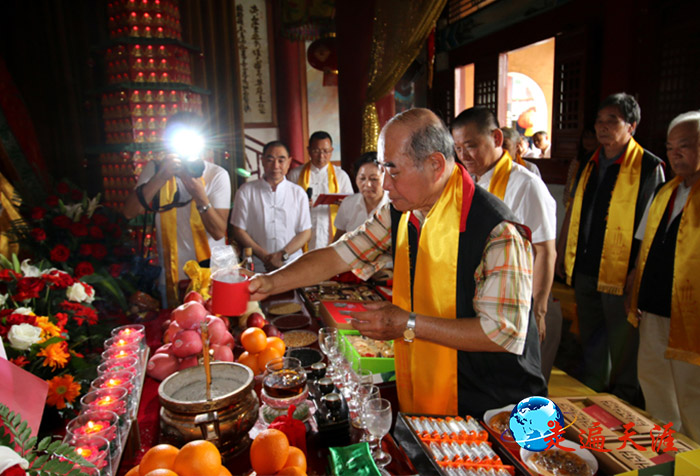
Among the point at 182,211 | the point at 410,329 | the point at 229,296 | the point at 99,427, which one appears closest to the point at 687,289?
the point at 410,329

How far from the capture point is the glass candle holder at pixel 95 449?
3.23ft

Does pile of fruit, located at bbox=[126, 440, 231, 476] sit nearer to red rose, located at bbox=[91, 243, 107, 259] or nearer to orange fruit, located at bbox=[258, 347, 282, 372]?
orange fruit, located at bbox=[258, 347, 282, 372]

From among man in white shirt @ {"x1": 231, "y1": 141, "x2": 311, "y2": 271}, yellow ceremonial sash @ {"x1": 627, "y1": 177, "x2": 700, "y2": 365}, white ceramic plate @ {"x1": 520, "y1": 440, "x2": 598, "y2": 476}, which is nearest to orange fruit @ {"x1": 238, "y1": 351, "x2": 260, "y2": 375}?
white ceramic plate @ {"x1": 520, "y1": 440, "x2": 598, "y2": 476}

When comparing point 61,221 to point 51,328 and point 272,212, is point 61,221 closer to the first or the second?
point 51,328

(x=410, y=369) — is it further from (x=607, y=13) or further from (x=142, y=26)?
(x=142, y=26)

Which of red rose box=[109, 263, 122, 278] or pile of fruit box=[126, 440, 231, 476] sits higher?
red rose box=[109, 263, 122, 278]

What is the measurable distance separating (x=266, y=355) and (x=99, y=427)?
0.55 meters

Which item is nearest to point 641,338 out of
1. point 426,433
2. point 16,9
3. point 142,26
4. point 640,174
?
point 640,174

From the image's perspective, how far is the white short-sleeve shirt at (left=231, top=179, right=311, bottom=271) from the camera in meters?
3.45

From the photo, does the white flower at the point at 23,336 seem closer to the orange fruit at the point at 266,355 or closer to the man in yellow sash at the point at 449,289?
the orange fruit at the point at 266,355

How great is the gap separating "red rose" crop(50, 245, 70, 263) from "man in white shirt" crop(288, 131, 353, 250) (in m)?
2.25

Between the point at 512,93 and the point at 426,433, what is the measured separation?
433 inches

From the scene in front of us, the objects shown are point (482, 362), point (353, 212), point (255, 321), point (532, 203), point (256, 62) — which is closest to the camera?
point (482, 362)

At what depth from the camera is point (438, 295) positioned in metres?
1.46
